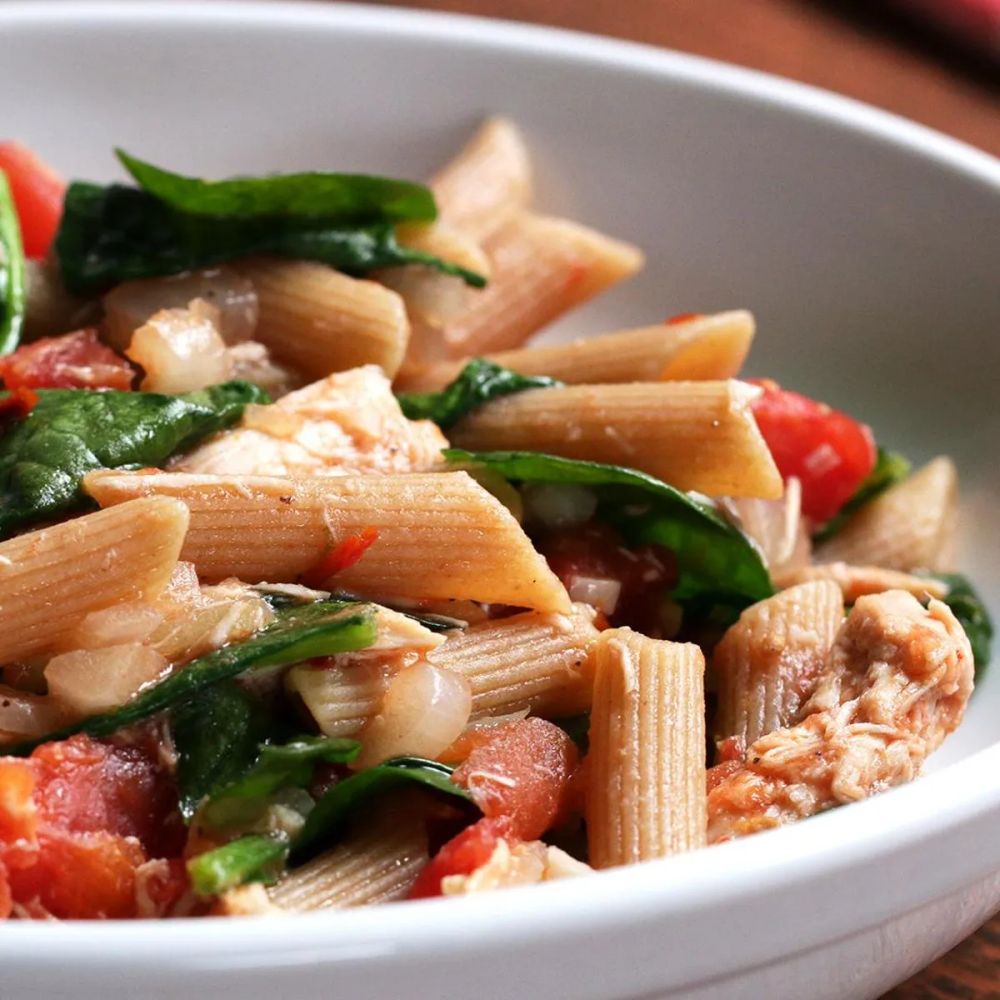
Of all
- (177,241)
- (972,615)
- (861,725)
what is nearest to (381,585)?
(861,725)

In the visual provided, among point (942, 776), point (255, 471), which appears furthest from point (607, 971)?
point (255, 471)

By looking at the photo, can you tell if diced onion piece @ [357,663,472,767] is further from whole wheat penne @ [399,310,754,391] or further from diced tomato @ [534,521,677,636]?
whole wheat penne @ [399,310,754,391]

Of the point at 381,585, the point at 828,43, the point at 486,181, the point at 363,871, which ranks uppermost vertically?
the point at 828,43

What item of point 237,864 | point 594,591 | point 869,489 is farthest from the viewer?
point 869,489

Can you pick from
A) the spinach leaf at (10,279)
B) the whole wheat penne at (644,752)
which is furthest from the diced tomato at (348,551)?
the spinach leaf at (10,279)

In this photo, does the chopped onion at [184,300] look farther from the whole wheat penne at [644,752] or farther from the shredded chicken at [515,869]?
the shredded chicken at [515,869]

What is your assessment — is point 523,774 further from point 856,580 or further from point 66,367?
point 66,367

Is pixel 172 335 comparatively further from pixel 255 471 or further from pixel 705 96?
pixel 705 96
